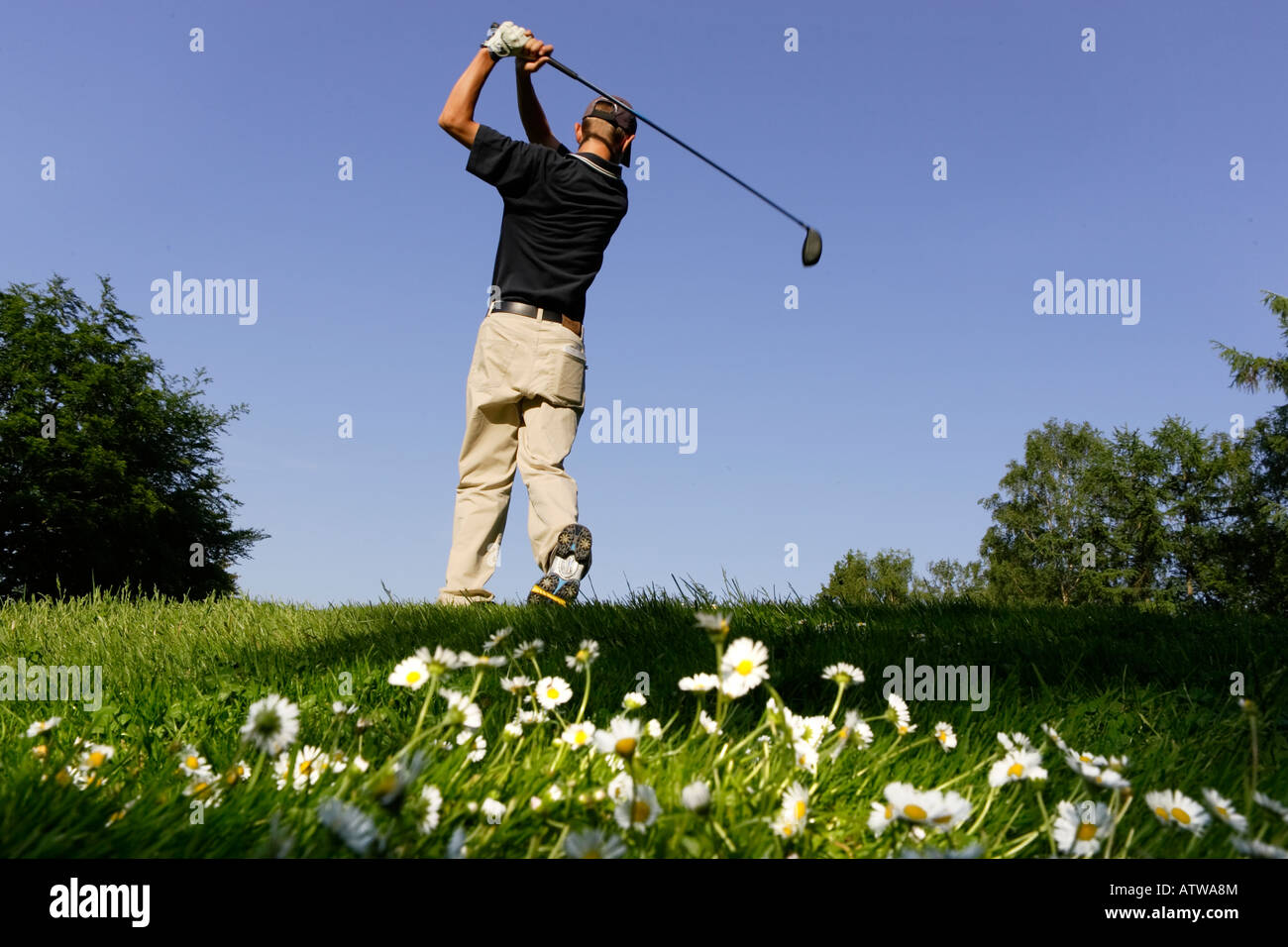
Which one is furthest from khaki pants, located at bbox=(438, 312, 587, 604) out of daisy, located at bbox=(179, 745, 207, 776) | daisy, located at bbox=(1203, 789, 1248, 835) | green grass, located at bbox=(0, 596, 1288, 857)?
daisy, located at bbox=(1203, 789, 1248, 835)

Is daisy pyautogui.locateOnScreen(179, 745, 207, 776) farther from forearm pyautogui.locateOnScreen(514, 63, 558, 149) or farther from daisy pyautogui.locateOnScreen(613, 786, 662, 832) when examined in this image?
forearm pyautogui.locateOnScreen(514, 63, 558, 149)

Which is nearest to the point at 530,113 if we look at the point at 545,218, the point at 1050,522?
the point at 545,218

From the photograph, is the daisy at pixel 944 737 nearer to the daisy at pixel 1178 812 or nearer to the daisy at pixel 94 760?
the daisy at pixel 1178 812

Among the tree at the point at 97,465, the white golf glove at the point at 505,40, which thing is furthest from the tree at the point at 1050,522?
the white golf glove at the point at 505,40

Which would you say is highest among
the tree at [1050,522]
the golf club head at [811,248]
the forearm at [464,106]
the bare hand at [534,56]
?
the bare hand at [534,56]

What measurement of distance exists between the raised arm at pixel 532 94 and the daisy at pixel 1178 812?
6605 millimetres

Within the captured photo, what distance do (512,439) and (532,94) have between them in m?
2.87

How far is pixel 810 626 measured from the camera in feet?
15.1

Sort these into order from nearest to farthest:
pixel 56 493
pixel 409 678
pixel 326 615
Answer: pixel 409 678
pixel 326 615
pixel 56 493

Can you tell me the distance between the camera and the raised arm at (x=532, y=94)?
6613 mm
